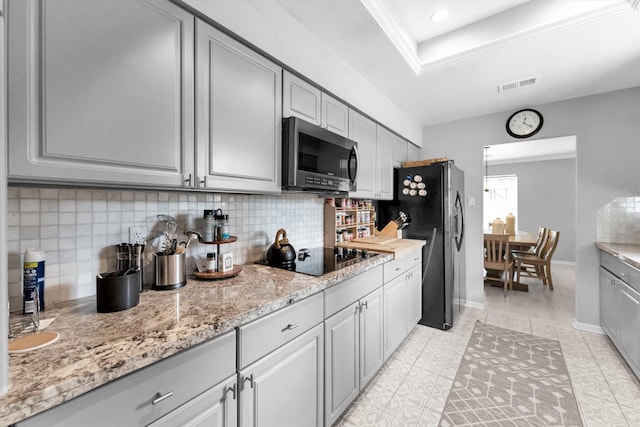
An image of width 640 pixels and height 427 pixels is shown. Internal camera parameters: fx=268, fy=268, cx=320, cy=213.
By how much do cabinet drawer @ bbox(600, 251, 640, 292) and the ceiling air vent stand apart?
167 cm

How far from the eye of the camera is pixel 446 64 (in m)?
2.19

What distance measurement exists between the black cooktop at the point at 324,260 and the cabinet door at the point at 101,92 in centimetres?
80

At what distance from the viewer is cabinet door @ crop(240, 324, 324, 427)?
99cm

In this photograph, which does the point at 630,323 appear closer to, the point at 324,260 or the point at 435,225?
the point at 435,225

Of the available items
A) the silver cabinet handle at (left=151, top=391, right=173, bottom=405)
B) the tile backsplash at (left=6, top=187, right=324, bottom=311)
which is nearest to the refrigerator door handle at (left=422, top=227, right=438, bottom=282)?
the tile backsplash at (left=6, top=187, right=324, bottom=311)

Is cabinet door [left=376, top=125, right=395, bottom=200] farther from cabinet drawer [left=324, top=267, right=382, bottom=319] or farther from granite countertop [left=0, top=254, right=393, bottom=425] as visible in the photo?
granite countertop [left=0, top=254, right=393, bottom=425]

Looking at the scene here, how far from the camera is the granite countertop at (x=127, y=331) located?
56 cm

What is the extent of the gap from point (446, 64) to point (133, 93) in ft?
7.36

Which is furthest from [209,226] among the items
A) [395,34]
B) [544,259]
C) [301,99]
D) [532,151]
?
[532,151]

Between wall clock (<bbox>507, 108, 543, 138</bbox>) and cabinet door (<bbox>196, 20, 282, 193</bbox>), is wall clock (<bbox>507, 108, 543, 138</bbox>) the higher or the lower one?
the higher one

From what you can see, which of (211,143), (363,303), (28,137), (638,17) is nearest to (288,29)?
(211,143)

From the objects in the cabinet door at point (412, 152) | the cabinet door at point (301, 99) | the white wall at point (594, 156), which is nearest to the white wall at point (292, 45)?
the cabinet door at point (301, 99)

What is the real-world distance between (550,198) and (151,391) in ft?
26.2

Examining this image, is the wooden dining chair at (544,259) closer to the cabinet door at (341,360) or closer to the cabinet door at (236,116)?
the cabinet door at (341,360)
